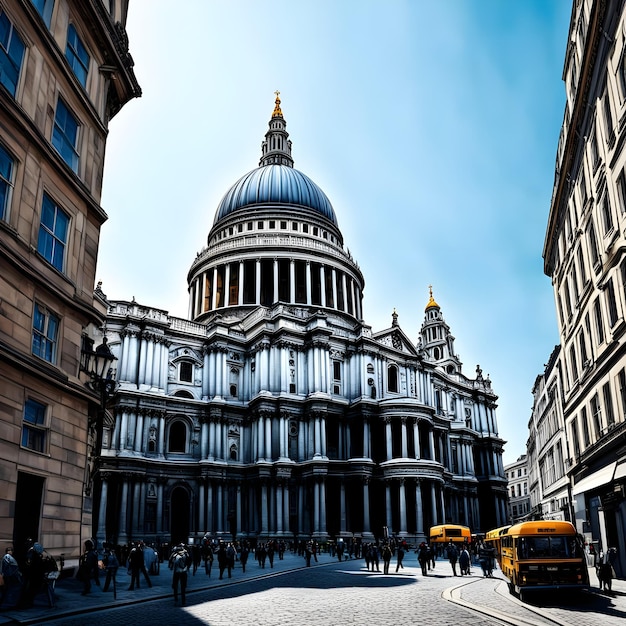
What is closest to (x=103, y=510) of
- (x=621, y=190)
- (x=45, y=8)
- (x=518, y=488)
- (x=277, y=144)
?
(x=45, y=8)

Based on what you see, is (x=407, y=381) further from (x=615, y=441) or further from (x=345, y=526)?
(x=615, y=441)

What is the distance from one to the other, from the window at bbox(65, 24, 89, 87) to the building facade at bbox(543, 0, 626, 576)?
17838 millimetres

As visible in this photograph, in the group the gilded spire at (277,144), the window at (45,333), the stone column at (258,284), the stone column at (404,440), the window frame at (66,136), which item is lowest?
the window at (45,333)

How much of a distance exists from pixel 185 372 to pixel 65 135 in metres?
41.3

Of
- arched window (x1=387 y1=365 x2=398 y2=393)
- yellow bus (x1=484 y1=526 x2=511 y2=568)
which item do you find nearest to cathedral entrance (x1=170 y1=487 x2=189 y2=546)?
arched window (x1=387 y1=365 x2=398 y2=393)

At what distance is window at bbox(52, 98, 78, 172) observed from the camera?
19.1 meters

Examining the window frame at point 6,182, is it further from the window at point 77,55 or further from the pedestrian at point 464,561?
the pedestrian at point 464,561

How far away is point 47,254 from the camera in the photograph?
59.7 ft

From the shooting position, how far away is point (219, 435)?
189 feet

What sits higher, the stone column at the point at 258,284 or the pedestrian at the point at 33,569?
A: the stone column at the point at 258,284

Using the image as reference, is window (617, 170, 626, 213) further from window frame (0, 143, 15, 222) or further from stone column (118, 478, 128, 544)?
stone column (118, 478, 128, 544)

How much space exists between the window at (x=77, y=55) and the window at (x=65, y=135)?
1.54 metres

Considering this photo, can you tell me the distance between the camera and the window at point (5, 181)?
16.0m

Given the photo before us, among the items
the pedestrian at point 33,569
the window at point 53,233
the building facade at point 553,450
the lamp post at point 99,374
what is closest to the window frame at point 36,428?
the lamp post at point 99,374
